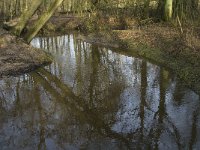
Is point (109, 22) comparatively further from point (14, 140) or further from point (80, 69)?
point (14, 140)

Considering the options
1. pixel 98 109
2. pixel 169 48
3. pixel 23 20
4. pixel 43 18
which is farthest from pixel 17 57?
pixel 169 48

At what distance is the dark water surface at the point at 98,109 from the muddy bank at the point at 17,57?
1.99 ft

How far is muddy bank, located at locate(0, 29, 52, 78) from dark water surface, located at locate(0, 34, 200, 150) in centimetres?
61

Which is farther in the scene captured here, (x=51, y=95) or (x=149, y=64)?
(x=149, y=64)

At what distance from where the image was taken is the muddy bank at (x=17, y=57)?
51.9ft

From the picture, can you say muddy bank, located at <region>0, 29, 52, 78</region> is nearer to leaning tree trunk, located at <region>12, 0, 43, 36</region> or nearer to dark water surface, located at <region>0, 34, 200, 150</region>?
dark water surface, located at <region>0, 34, 200, 150</region>

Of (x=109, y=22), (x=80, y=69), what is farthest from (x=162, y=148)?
(x=109, y=22)

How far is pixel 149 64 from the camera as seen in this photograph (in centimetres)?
1745

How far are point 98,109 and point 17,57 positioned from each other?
669cm

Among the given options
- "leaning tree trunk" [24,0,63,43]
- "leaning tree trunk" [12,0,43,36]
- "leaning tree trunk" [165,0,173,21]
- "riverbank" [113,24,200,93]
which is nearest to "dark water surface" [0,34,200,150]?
"riverbank" [113,24,200,93]

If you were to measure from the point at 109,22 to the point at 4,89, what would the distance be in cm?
1698

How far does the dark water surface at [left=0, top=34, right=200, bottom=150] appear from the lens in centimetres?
943

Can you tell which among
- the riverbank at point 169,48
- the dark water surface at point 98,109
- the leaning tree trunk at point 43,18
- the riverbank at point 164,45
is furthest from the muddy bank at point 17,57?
the riverbank at point 169,48

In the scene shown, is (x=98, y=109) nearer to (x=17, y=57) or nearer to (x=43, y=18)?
(x=17, y=57)
